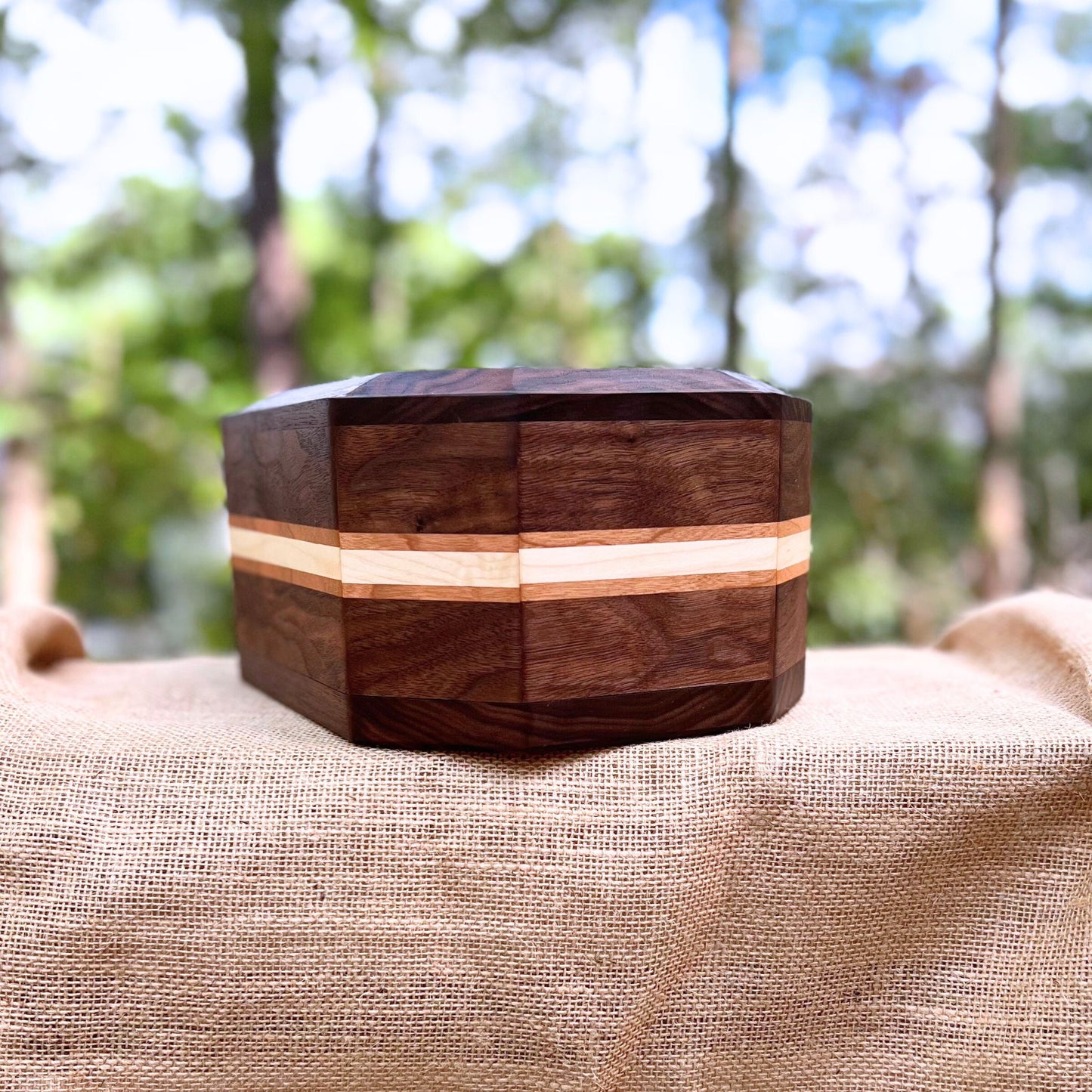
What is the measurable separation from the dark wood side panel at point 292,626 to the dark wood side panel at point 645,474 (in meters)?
0.16

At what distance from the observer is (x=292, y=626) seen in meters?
0.67

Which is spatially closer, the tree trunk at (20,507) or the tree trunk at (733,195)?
the tree trunk at (20,507)

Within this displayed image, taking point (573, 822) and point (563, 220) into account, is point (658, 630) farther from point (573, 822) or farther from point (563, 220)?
point (563, 220)

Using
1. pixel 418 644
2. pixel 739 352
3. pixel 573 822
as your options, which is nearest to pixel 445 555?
pixel 418 644

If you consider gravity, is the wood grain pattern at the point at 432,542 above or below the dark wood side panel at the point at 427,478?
below

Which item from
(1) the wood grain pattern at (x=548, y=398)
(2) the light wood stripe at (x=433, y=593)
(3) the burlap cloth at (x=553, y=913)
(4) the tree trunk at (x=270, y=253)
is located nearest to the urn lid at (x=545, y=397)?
(1) the wood grain pattern at (x=548, y=398)

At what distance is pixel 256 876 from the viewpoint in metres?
0.54

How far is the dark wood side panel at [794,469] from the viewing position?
0.59 meters

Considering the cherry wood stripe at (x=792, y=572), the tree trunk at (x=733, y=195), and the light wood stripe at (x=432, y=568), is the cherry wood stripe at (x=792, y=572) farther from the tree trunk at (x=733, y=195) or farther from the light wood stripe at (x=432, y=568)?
the tree trunk at (x=733, y=195)

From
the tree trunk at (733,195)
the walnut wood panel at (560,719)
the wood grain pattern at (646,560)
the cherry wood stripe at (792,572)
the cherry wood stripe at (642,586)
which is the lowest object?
the walnut wood panel at (560,719)

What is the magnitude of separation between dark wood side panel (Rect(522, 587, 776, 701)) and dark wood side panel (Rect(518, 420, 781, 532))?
5cm

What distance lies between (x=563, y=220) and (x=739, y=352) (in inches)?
30.7

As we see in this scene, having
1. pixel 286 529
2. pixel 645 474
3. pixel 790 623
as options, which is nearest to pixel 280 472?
pixel 286 529

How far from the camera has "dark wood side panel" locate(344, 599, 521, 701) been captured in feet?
1.77
